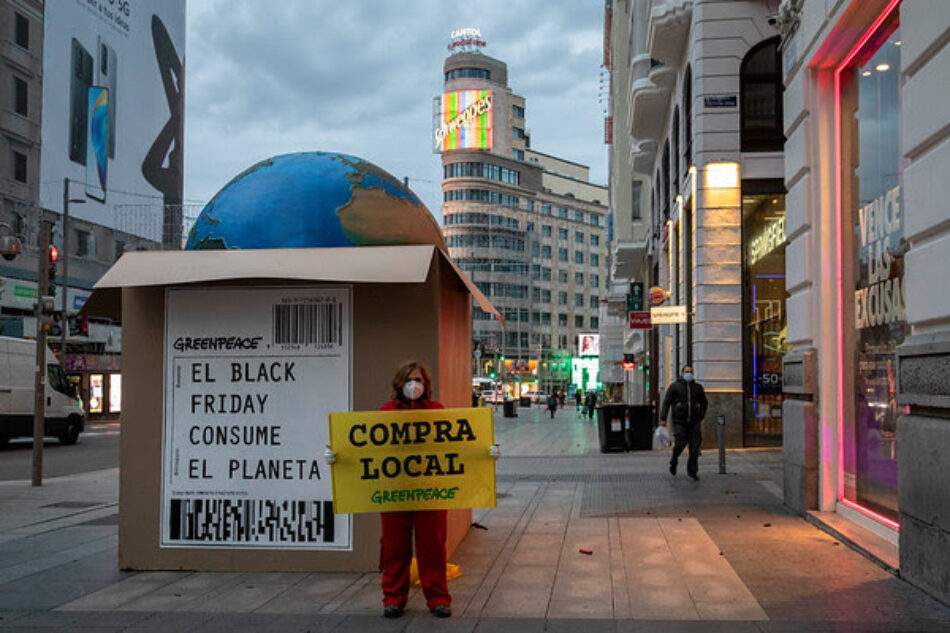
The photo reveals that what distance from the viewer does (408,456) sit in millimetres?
6941

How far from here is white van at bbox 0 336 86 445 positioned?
26547 millimetres

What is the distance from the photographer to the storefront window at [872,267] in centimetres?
852

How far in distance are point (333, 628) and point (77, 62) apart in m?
58.9

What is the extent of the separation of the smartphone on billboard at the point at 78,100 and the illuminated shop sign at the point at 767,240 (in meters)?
46.4

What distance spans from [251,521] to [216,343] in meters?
1.51

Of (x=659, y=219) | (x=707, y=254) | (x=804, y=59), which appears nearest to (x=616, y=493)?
(x=804, y=59)

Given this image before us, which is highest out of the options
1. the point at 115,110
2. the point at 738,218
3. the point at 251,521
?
the point at 115,110

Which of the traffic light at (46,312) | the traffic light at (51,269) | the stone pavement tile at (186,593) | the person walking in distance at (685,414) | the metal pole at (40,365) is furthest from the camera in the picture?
the traffic light at (51,269)

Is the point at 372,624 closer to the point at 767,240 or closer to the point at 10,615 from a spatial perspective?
the point at 10,615

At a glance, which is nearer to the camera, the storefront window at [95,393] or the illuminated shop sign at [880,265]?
the illuminated shop sign at [880,265]

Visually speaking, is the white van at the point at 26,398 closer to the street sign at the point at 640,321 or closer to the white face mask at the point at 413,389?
the street sign at the point at 640,321

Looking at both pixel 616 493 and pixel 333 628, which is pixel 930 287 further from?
pixel 616 493

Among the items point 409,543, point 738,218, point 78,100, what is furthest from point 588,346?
point 409,543

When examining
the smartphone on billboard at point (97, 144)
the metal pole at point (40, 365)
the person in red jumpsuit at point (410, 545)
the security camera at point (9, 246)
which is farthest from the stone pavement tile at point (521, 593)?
the smartphone on billboard at point (97, 144)
